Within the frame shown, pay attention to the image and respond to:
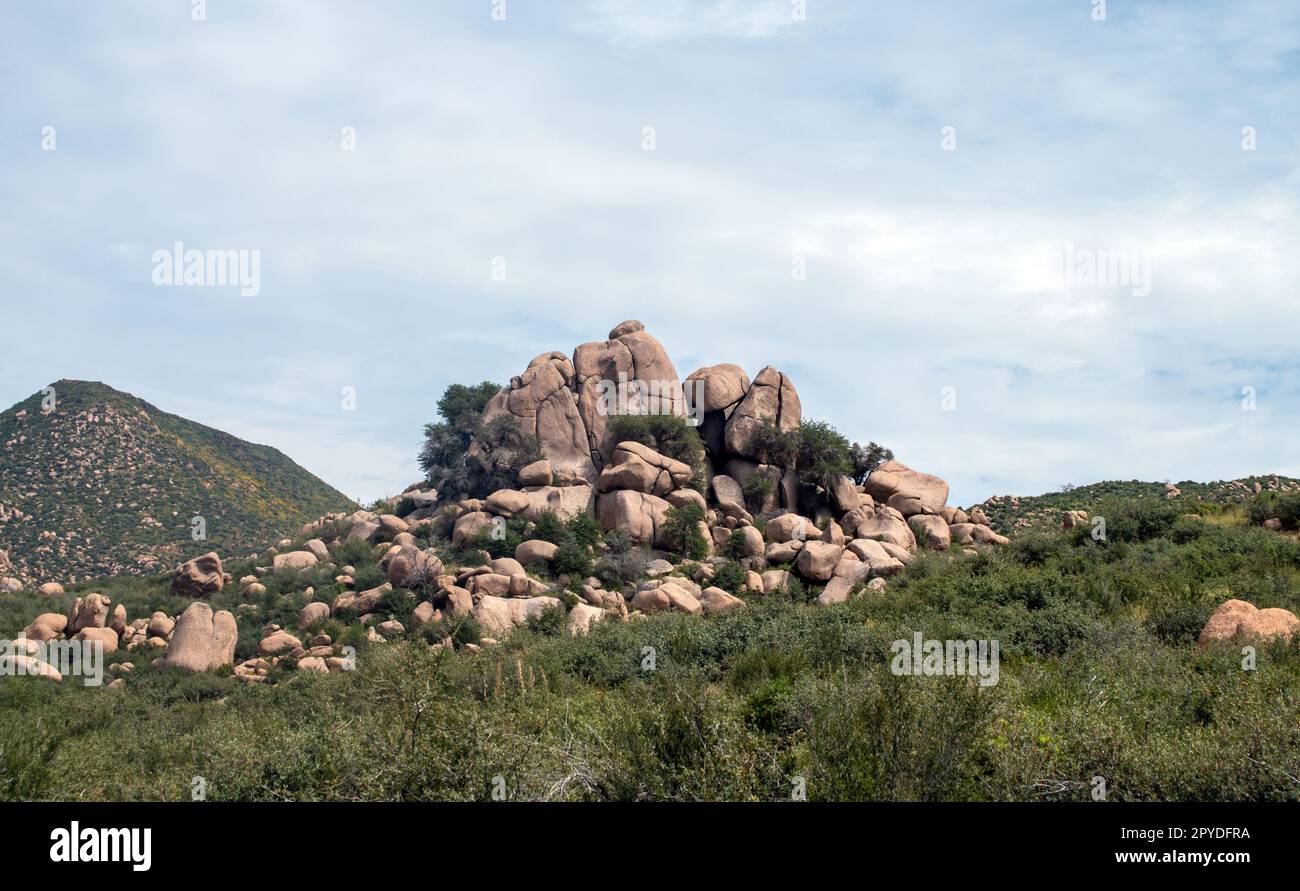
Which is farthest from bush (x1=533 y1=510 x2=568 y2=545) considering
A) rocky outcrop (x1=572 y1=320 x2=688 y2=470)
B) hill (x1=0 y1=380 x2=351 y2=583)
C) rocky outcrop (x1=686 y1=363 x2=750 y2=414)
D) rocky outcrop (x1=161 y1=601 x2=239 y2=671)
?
hill (x1=0 y1=380 x2=351 y2=583)

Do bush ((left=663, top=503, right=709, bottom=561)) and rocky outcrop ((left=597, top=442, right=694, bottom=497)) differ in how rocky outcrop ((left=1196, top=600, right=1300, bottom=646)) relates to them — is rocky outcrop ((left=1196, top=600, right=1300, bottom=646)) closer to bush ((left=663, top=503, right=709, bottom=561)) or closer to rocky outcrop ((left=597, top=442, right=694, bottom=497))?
bush ((left=663, top=503, right=709, bottom=561))

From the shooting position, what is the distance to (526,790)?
394 inches

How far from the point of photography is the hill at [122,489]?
51.2 meters

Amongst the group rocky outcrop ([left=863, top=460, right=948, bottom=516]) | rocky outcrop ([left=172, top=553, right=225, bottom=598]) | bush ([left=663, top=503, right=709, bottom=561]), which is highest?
rocky outcrop ([left=863, top=460, right=948, bottom=516])

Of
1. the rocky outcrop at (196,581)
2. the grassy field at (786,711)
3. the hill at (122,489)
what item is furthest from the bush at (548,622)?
the hill at (122,489)

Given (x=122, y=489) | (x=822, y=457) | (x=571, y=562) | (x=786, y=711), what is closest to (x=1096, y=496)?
(x=822, y=457)

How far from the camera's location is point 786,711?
14.4 m

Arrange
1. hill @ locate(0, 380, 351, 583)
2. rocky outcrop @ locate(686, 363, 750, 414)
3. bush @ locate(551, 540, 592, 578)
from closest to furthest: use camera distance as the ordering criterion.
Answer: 1. bush @ locate(551, 540, 592, 578)
2. rocky outcrop @ locate(686, 363, 750, 414)
3. hill @ locate(0, 380, 351, 583)

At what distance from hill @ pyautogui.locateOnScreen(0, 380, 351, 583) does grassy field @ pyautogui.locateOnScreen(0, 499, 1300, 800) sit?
26.6m

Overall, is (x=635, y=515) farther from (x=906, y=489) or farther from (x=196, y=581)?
(x=196, y=581)

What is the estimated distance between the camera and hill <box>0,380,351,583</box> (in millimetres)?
51219

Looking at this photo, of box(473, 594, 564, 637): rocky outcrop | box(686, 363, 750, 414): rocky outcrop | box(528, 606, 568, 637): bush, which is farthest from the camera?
box(686, 363, 750, 414): rocky outcrop
